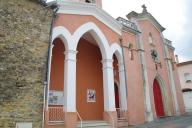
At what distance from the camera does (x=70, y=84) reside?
1020 cm

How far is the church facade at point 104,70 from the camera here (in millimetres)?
10539

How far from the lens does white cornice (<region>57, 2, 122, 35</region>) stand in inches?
445

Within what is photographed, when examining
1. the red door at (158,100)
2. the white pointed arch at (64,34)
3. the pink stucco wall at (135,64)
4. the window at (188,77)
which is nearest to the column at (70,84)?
the white pointed arch at (64,34)

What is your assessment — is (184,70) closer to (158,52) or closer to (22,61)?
(158,52)

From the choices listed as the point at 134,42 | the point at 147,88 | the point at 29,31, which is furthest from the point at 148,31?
the point at 29,31

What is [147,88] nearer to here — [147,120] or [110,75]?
[147,120]

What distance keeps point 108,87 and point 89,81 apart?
9.18 ft

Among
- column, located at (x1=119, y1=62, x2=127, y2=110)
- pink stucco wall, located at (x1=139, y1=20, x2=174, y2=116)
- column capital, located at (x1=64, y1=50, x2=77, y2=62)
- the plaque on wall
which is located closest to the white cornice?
column capital, located at (x1=64, y1=50, x2=77, y2=62)

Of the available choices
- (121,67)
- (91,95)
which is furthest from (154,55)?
(91,95)

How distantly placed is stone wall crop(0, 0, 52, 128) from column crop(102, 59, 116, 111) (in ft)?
13.6

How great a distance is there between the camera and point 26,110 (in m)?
8.26

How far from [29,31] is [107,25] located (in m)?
5.74

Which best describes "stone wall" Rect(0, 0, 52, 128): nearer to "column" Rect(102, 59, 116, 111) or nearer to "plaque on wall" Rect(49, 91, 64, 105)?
"plaque on wall" Rect(49, 91, 64, 105)

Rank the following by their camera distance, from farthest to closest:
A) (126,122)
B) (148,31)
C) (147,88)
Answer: (148,31)
(147,88)
(126,122)
